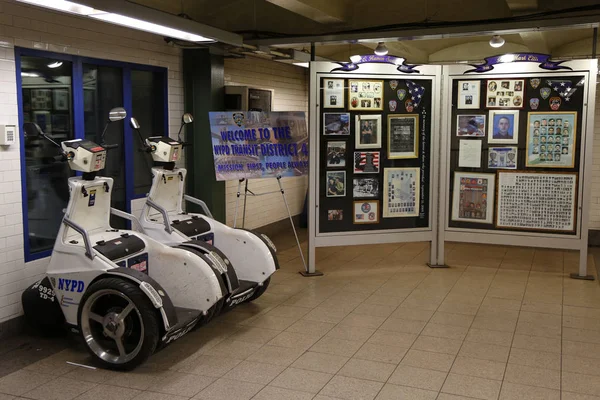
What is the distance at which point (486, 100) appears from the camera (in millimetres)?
7109

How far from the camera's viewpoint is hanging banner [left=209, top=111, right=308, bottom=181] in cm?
664

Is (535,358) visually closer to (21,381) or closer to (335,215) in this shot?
(335,215)

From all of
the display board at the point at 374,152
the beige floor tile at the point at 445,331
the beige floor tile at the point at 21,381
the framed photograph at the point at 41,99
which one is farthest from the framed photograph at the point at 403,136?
the beige floor tile at the point at 21,381

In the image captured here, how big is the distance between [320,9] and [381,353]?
12.9ft

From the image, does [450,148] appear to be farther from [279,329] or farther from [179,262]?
[179,262]

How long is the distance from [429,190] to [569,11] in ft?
8.12

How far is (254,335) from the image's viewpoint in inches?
202

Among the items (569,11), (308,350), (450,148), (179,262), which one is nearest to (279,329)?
(308,350)

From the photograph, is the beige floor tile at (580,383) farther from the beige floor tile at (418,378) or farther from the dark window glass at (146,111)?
the dark window glass at (146,111)

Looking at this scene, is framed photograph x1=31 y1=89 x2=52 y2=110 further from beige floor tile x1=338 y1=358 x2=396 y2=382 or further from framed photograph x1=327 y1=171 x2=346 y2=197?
beige floor tile x1=338 y1=358 x2=396 y2=382

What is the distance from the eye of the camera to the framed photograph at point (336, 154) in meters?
7.03

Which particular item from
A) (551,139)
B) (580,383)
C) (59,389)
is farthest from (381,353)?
(551,139)

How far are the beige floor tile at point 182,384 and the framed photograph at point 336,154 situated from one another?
3390mm

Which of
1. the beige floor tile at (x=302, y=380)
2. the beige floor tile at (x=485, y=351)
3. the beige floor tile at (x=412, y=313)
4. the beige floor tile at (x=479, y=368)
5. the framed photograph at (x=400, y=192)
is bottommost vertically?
the beige floor tile at (x=302, y=380)
